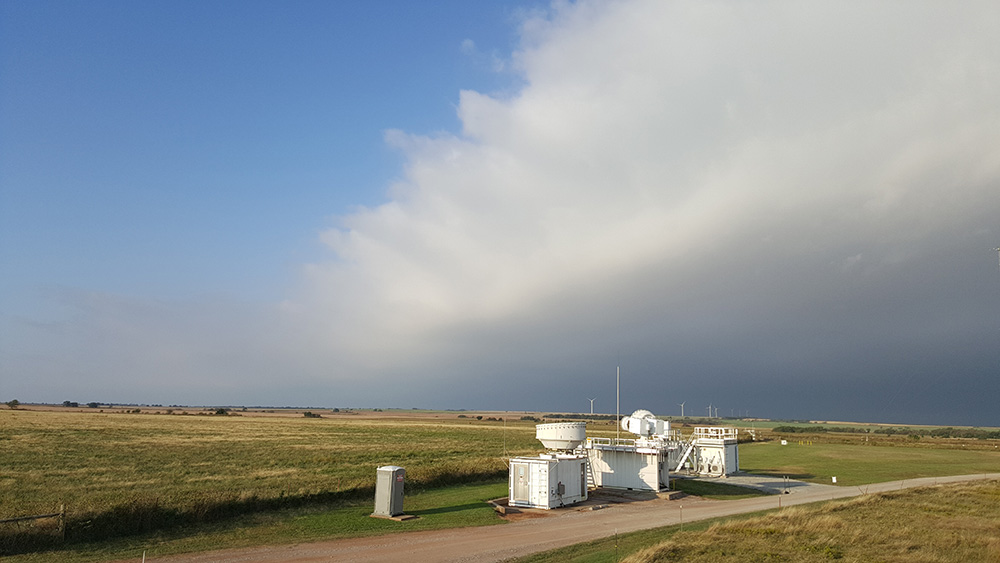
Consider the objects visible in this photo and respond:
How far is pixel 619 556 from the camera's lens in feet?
63.2

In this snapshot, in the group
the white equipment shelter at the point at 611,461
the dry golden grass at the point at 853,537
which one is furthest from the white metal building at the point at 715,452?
the dry golden grass at the point at 853,537

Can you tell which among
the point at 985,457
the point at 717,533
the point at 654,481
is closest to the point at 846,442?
the point at 985,457

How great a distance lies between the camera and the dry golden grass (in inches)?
744

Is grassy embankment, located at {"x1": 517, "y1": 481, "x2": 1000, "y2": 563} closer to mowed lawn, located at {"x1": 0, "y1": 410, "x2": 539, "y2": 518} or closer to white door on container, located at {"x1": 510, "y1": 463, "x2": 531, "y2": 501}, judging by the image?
white door on container, located at {"x1": 510, "y1": 463, "x2": 531, "y2": 501}

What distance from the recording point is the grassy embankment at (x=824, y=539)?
1894 centimetres

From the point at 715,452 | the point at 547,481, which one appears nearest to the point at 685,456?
the point at 715,452

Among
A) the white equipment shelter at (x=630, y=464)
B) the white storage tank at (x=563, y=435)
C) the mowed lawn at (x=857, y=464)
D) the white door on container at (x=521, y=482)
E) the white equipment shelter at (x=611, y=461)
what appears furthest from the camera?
the mowed lawn at (x=857, y=464)

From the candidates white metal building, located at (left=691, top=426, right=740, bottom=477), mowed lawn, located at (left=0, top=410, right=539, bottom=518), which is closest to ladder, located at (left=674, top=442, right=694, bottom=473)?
white metal building, located at (left=691, top=426, right=740, bottom=477)

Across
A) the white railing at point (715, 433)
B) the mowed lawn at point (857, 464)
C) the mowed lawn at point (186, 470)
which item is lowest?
the mowed lawn at point (857, 464)

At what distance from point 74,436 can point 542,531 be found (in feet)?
227

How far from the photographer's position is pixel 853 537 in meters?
21.8

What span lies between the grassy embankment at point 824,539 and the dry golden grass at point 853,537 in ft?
0.09

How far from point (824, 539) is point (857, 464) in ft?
147

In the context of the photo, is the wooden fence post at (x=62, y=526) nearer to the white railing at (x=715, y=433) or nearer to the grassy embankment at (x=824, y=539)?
the grassy embankment at (x=824, y=539)
